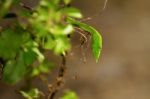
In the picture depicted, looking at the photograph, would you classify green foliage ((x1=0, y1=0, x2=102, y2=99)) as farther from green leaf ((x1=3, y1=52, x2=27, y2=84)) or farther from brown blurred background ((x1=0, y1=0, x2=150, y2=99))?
brown blurred background ((x1=0, y1=0, x2=150, y2=99))

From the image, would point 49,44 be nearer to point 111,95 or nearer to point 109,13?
point 111,95

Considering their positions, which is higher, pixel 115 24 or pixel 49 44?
pixel 49 44

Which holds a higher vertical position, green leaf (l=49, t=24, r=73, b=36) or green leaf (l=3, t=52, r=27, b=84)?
green leaf (l=49, t=24, r=73, b=36)

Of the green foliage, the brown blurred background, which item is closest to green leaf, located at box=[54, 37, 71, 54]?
the green foliage

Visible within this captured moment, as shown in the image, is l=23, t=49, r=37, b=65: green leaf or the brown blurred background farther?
the brown blurred background

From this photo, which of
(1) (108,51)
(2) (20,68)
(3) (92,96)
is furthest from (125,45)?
(2) (20,68)

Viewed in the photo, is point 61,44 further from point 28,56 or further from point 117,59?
point 117,59

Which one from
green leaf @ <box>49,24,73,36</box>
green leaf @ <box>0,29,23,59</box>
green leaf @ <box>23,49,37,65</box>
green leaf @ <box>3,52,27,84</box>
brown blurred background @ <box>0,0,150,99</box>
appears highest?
green leaf @ <box>49,24,73,36</box>

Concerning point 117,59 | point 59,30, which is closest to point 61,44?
point 59,30
